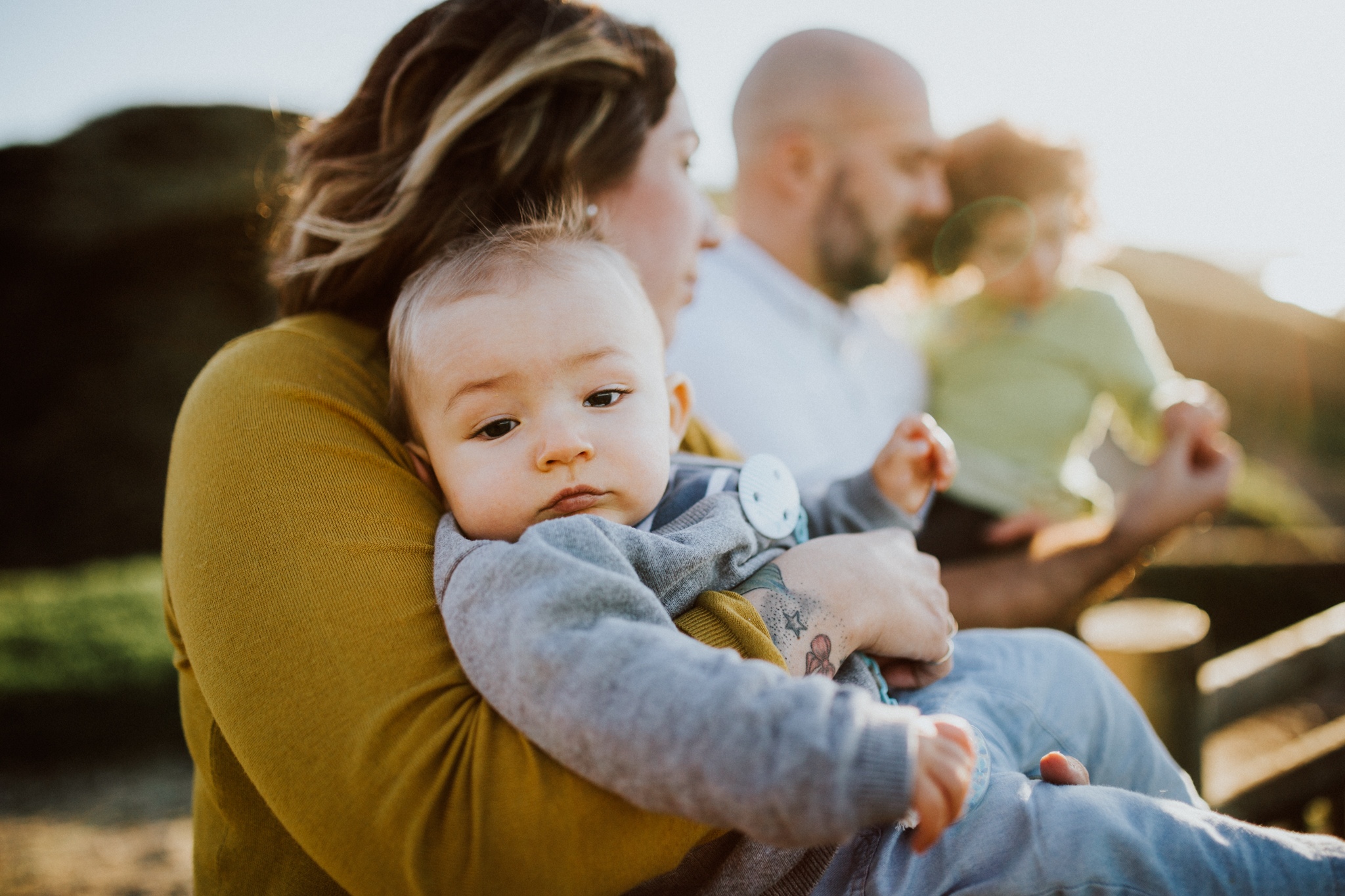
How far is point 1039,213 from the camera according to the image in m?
3.76

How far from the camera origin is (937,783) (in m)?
0.91

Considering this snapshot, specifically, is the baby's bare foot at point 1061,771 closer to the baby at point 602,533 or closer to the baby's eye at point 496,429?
the baby at point 602,533

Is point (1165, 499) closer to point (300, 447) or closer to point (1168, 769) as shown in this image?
point (1168, 769)

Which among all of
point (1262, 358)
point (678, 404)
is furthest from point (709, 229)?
point (1262, 358)

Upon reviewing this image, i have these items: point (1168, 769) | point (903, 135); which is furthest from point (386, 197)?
point (903, 135)

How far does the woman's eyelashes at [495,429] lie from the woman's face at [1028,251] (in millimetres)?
3113

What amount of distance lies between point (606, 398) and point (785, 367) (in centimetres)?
176

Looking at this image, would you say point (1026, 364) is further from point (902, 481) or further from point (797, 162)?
point (902, 481)

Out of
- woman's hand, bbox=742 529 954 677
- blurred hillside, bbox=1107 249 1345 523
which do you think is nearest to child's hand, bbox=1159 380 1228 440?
woman's hand, bbox=742 529 954 677

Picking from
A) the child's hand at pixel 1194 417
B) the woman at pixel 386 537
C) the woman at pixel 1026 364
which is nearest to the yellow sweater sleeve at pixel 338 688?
the woman at pixel 386 537

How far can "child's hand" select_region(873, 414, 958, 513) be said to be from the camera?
5.65 feet

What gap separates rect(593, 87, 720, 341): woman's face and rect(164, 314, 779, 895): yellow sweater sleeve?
0.80 meters

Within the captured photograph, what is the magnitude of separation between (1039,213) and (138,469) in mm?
7678

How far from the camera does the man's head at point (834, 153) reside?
3.50 meters
